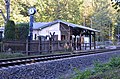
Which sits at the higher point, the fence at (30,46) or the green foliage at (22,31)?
the green foliage at (22,31)

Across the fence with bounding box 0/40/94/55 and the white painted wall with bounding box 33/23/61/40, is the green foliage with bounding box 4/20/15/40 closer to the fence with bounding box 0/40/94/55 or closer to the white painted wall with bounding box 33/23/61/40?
the fence with bounding box 0/40/94/55

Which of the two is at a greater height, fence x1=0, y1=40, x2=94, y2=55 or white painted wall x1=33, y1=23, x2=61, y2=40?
white painted wall x1=33, y1=23, x2=61, y2=40

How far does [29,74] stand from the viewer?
1155 cm

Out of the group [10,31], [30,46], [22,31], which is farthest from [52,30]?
[30,46]

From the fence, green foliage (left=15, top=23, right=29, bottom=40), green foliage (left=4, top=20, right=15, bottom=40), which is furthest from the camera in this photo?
green foliage (left=15, top=23, right=29, bottom=40)

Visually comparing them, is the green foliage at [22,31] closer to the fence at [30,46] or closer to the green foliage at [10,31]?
the green foliage at [10,31]

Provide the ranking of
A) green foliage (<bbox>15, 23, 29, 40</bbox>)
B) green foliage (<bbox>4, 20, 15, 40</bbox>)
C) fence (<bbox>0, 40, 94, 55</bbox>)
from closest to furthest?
fence (<bbox>0, 40, 94, 55</bbox>), green foliage (<bbox>4, 20, 15, 40</bbox>), green foliage (<bbox>15, 23, 29, 40</bbox>)

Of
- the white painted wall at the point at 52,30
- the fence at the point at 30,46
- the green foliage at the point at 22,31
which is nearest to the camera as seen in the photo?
the fence at the point at 30,46

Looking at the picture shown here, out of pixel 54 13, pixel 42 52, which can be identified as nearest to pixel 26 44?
pixel 42 52

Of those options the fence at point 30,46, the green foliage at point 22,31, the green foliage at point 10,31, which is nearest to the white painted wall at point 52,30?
the green foliage at point 22,31

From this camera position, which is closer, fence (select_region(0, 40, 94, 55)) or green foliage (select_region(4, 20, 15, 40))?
fence (select_region(0, 40, 94, 55))

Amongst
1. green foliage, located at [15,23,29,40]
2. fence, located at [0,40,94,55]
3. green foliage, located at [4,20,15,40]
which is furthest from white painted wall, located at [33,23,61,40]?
green foliage, located at [4,20,15,40]

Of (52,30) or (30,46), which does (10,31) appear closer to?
(30,46)

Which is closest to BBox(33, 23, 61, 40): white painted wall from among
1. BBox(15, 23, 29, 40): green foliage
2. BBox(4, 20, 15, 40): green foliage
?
BBox(15, 23, 29, 40): green foliage
